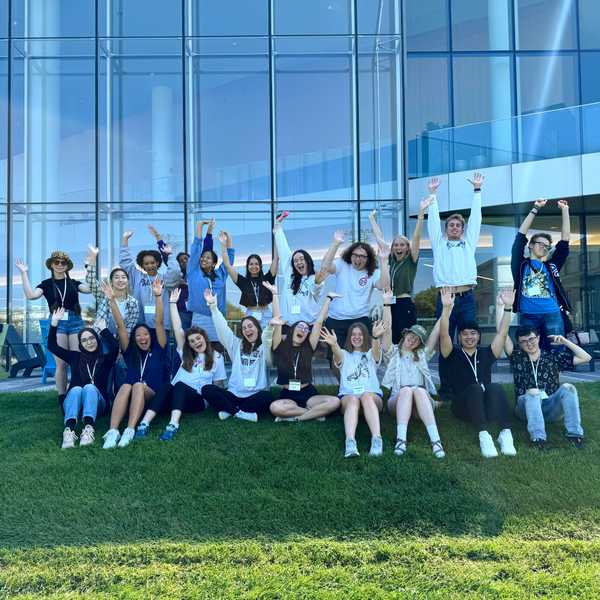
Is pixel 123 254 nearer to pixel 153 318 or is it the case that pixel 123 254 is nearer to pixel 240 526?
pixel 153 318

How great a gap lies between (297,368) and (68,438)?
238 cm

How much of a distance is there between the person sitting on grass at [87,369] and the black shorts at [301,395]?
6.41ft

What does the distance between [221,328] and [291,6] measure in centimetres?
976

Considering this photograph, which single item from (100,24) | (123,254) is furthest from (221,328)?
(100,24)

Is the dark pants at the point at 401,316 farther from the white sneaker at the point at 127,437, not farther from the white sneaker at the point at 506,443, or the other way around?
the white sneaker at the point at 127,437

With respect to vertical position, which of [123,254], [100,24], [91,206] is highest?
[100,24]

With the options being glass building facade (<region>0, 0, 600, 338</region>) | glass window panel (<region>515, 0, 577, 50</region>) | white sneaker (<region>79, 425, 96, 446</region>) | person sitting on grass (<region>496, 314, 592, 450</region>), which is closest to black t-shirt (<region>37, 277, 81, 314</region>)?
white sneaker (<region>79, 425, 96, 446</region>)

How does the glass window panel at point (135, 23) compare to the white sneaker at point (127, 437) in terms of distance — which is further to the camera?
the glass window panel at point (135, 23)

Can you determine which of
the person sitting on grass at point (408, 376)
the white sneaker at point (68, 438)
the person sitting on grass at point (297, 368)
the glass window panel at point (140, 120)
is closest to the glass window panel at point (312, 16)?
the glass window panel at point (140, 120)

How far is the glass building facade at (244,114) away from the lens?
12.6m

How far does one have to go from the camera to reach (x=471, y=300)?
20.0 ft

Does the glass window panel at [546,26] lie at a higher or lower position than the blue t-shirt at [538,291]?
higher

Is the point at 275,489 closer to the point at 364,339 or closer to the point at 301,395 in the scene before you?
the point at 301,395

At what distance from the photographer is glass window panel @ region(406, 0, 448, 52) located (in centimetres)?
1333
